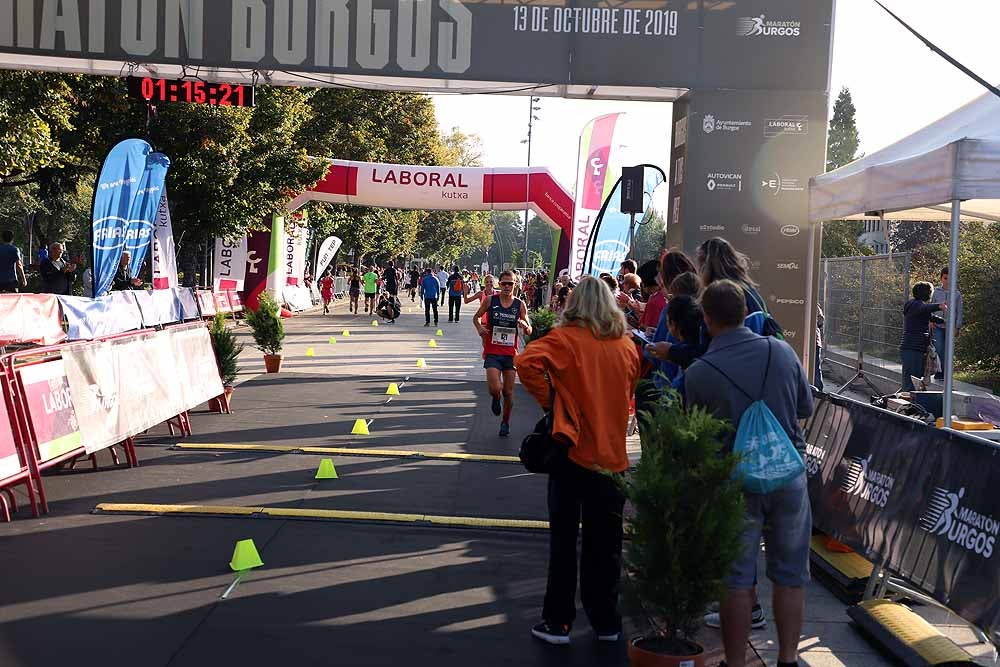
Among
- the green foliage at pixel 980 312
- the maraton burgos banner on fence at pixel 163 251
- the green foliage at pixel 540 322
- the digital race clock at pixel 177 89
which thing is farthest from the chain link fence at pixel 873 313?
the maraton burgos banner on fence at pixel 163 251

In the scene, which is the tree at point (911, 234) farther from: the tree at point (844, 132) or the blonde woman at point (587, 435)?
the blonde woman at point (587, 435)

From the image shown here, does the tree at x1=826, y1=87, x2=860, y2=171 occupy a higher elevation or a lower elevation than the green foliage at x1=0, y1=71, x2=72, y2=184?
higher

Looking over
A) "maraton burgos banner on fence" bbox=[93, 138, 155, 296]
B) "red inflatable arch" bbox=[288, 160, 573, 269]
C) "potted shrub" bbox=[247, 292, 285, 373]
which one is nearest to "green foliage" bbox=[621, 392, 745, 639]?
"maraton burgos banner on fence" bbox=[93, 138, 155, 296]

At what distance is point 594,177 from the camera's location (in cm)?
2406

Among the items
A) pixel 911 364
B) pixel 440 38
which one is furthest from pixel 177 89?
pixel 911 364

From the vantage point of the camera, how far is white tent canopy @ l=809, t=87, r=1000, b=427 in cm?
753

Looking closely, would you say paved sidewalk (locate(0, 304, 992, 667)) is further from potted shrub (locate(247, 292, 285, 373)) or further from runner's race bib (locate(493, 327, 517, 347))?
potted shrub (locate(247, 292, 285, 373))

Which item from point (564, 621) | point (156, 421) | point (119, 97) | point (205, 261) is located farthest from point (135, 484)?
point (205, 261)

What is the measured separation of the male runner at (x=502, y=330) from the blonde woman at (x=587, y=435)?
21.3ft

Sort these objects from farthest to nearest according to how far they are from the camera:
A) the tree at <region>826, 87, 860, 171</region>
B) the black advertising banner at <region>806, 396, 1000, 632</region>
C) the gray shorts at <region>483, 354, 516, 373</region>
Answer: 1. the tree at <region>826, 87, 860, 171</region>
2. the gray shorts at <region>483, 354, 516, 373</region>
3. the black advertising banner at <region>806, 396, 1000, 632</region>

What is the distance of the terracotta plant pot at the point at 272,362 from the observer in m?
18.0

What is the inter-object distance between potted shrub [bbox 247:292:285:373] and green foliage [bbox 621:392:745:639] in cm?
1336

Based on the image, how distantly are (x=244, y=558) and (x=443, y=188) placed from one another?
25707 millimetres

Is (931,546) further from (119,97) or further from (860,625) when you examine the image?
(119,97)
